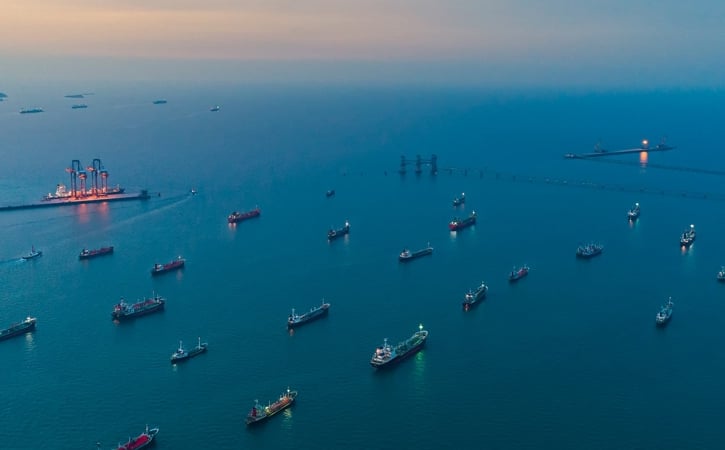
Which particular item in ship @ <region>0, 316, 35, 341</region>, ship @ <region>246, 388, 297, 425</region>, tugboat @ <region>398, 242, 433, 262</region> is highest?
tugboat @ <region>398, 242, 433, 262</region>

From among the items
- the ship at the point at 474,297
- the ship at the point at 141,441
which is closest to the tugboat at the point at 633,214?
the ship at the point at 474,297

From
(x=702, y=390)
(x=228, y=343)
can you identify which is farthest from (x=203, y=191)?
(x=702, y=390)

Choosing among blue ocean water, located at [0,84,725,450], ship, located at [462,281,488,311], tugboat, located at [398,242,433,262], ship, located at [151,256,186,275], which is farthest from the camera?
tugboat, located at [398,242,433,262]

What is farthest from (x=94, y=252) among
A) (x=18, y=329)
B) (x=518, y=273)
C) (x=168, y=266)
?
(x=518, y=273)

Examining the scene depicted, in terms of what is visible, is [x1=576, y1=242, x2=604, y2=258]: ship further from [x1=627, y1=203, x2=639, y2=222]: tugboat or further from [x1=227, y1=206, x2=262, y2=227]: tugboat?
[x1=227, y1=206, x2=262, y2=227]: tugboat

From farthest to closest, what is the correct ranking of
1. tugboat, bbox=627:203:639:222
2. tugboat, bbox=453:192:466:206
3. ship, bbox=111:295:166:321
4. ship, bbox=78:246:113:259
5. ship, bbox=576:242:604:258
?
tugboat, bbox=453:192:466:206, tugboat, bbox=627:203:639:222, ship, bbox=576:242:604:258, ship, bbox=78:246:113:259, ship, bbox=111:295:166:321

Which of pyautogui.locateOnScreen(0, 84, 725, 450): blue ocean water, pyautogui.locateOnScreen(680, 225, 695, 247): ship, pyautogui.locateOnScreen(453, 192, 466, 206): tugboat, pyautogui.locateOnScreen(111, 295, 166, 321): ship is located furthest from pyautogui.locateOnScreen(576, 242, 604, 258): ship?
pyautogui.locateOnScreen(111, 295, 166, 321): ship

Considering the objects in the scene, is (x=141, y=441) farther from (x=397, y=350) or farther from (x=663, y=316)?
(x=663, y=316)

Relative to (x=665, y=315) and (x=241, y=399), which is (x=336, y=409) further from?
(x=665, y=315)
